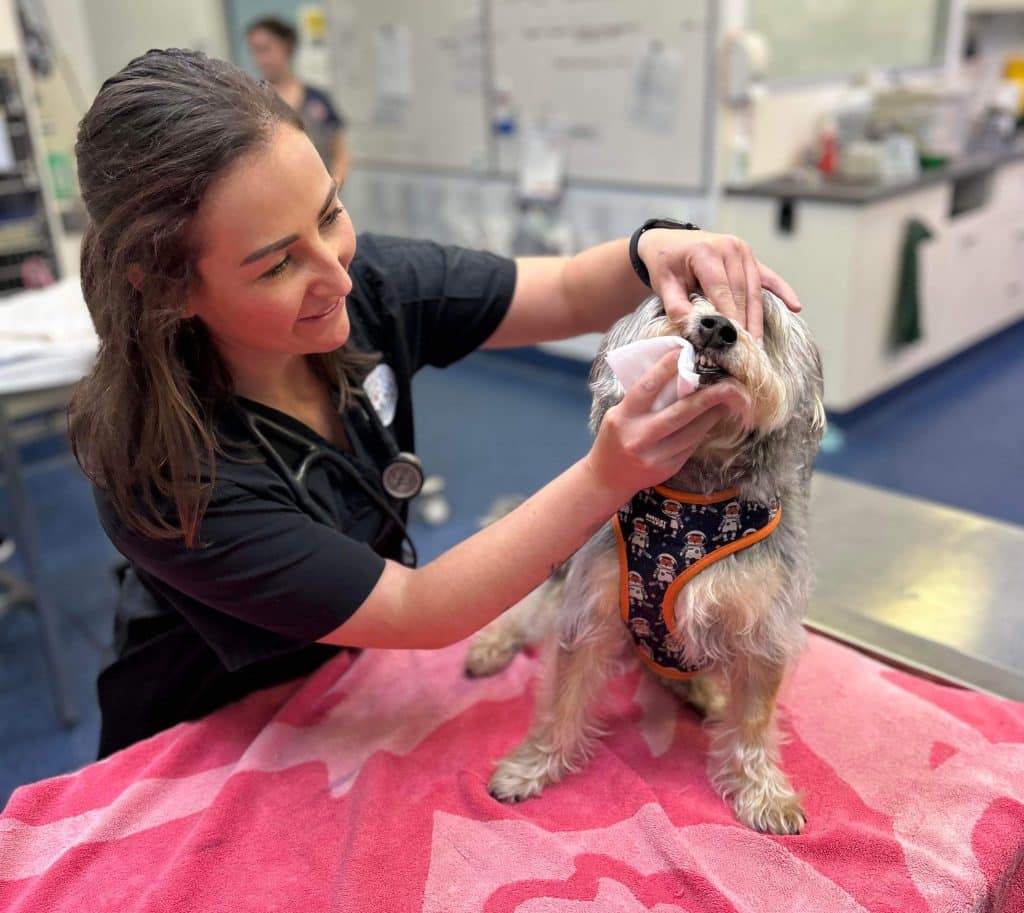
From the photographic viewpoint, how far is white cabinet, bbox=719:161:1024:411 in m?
3.50

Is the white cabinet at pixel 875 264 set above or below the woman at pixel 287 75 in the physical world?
below

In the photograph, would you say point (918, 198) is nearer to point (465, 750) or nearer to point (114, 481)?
point (465, 750)

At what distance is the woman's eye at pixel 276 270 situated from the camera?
1.04 meters

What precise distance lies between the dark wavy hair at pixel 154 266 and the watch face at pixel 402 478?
252 mm

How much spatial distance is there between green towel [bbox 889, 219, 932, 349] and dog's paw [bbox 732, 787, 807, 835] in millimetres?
2980

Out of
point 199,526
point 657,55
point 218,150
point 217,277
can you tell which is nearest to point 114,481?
point 199,526

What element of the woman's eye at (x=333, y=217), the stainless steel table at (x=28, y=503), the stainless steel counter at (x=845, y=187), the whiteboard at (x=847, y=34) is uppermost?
the whiteboard at (x=847, y=34)

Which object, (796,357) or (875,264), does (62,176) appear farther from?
(796,357)

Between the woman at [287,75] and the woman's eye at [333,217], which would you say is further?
the woman at [287,75]

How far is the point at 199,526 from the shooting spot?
108 centimetres

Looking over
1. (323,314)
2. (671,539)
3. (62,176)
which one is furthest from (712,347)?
(62,176)

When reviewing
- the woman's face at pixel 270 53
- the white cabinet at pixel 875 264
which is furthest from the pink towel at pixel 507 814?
the woman's face at pixel 270 53

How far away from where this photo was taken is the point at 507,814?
1.16 meters

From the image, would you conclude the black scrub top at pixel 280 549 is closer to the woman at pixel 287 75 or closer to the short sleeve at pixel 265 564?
the short sleeve at pixel 265 564
